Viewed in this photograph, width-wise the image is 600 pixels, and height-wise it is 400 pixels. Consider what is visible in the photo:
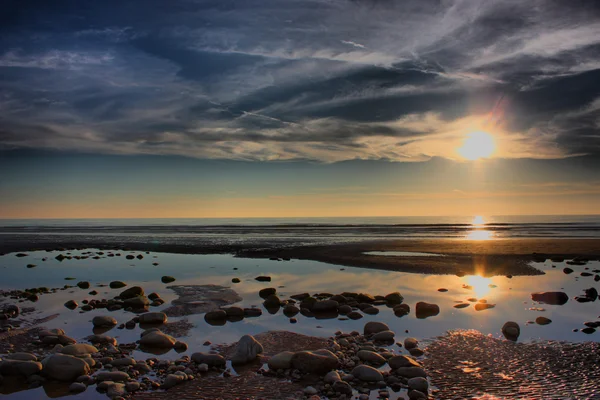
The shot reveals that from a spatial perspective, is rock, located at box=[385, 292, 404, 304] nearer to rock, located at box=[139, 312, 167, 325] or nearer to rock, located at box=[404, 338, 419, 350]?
rock, located at box=[404, 338, 419, 350]

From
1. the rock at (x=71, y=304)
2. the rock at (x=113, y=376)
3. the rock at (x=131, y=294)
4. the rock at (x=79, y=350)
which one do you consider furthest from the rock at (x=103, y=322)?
the rock at (x=113, y=376)

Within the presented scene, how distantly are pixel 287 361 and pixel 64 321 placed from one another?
27.9ft

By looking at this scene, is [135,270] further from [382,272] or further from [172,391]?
[172,391]

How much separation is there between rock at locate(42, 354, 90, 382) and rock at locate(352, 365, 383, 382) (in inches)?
223

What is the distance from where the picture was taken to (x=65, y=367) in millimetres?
8539

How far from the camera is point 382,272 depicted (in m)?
24.6

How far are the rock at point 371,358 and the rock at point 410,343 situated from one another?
52.1 inches

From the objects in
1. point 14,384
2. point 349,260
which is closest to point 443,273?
point 349,260

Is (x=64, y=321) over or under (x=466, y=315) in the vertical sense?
under

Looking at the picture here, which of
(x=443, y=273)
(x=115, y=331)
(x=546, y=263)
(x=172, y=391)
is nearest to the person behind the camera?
(x=172, y=391)

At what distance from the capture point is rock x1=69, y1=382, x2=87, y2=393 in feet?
25.9

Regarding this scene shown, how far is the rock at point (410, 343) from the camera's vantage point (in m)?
10.3

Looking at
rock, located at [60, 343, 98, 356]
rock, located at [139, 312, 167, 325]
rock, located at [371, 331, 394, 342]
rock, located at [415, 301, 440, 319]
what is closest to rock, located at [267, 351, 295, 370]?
rock, located at [371, 331, 394, 342]

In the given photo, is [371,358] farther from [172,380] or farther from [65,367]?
[65,367]
